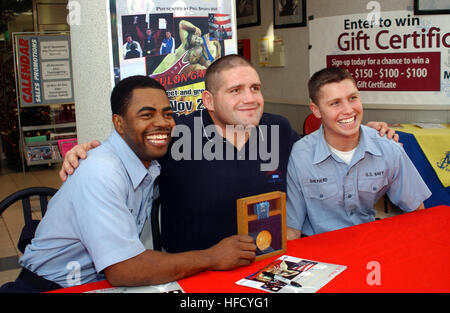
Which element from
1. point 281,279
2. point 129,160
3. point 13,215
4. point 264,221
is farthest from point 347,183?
point 13,215

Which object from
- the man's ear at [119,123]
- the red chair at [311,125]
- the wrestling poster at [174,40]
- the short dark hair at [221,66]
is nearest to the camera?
the man's ear at [119,123]

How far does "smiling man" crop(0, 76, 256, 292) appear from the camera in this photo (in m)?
1.60

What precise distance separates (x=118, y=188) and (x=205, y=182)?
21.4 inches

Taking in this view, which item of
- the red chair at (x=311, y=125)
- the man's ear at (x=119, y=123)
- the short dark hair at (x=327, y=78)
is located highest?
the short dark hair at (x=327, y=78)

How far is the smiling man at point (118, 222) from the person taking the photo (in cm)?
160

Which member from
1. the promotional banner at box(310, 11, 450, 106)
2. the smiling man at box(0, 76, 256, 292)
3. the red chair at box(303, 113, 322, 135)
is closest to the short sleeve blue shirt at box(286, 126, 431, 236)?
the smiling man at box(0, 76, 256, 292)

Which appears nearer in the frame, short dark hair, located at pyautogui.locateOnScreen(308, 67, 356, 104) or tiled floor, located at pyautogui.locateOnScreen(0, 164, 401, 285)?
short dark hair, located at pyautogui.locateOnScreen(308, 67, 356, 104)

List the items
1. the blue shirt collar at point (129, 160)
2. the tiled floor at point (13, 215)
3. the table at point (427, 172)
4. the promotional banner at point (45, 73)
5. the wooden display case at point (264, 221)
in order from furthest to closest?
the promotional banner at point (45, 73) → the table at point (427, 172) → the tiled floor at point (13, 215) → the blue shirt collar at point (129, 160) → the wooden display case at point (264, 221)

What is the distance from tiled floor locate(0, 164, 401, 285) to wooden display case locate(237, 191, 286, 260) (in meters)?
2.14

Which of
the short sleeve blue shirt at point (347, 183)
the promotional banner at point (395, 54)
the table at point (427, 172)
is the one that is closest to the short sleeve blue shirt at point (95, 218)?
the short sleeve blue shirt at point (347, 183)

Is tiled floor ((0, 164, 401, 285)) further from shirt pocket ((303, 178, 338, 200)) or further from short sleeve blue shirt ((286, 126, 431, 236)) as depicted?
shirt pocket ((303, 178, 338, 200))

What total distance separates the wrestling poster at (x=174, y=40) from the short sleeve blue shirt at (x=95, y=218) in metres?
0.75

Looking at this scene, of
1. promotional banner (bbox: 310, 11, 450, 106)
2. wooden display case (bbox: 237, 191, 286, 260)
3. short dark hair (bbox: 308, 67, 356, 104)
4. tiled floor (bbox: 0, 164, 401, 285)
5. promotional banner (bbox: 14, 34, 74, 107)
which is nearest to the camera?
wooden display case (bbox: 237, 191, 286, 260)

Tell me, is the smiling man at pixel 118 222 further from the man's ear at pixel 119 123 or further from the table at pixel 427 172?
the table at pixel 427 172
